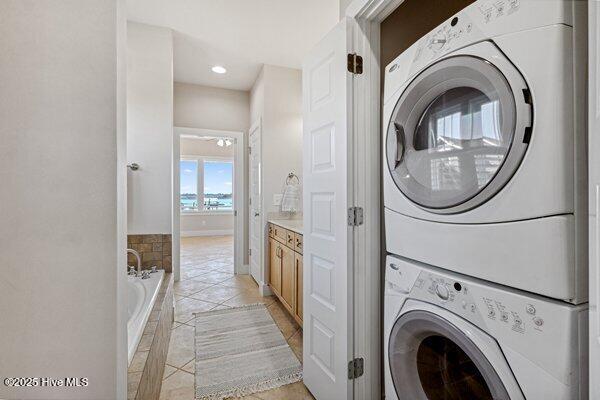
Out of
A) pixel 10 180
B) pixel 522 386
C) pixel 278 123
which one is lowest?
pixel 522 386

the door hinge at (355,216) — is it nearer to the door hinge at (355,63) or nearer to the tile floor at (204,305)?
the door hinge at (355,63)

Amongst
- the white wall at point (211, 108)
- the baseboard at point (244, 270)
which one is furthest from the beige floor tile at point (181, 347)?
the white wall at point (211, 108)

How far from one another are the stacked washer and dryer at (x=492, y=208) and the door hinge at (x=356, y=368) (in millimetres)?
265

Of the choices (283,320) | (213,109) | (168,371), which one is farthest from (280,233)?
(213,109)

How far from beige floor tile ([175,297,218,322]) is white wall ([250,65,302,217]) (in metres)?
1.22

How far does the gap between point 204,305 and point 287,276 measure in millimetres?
1046

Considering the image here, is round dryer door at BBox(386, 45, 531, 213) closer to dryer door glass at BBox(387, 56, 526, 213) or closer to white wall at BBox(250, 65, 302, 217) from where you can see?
dryer door glass at BBox(387, 56, 526, 213)

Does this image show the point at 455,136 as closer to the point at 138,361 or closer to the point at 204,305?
the point at 138,361

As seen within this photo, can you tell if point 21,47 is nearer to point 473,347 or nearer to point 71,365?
point 71,365

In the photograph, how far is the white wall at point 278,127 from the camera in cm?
351

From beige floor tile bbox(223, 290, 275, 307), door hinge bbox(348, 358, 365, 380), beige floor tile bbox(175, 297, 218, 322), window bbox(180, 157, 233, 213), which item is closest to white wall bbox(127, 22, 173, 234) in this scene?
beige floor tile bbox(175, 297, 218, 322)

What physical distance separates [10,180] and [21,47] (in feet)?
1.17

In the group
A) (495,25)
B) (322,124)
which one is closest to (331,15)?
(322,124)

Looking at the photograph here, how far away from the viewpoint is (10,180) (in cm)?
76
